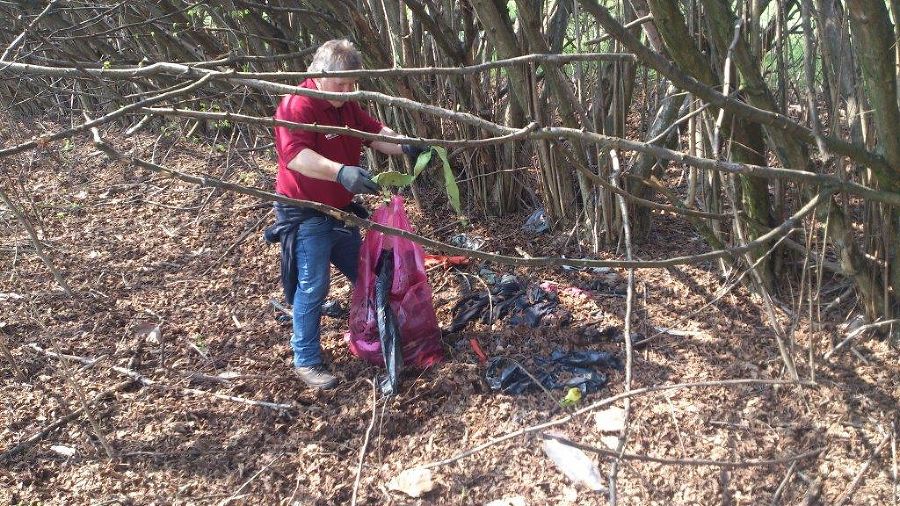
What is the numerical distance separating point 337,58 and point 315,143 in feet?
1.17

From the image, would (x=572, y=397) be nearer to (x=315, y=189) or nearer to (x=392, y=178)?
(x=392, y=178)

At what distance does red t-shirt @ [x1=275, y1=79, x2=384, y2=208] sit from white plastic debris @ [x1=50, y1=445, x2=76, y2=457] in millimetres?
1362

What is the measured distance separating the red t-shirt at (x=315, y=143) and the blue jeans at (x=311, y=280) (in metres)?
0.13

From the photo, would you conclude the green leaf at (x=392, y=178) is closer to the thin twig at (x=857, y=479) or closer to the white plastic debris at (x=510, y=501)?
the white plastic debris at (x=510, y=501)

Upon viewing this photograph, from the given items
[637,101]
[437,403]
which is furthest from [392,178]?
[637,101]

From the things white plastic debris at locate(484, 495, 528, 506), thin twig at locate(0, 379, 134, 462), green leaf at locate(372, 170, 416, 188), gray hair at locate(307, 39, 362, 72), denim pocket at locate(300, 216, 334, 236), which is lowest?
white plastic debris at locate(484, 495, 528, 506)

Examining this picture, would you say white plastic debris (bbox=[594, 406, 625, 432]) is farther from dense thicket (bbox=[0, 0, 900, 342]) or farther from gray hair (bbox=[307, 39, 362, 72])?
gray hair (bbox=[307, 39, 362, 72])

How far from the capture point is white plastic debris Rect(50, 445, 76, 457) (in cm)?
288

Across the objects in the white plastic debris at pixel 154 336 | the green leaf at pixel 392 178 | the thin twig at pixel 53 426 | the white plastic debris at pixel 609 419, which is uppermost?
the green leaf at pixel 392 178

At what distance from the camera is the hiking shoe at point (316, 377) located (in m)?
3.12

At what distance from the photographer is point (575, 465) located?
8.25 ft

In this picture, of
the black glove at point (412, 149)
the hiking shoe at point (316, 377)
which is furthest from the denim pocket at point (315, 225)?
the hiking shoe at point (316, 377)

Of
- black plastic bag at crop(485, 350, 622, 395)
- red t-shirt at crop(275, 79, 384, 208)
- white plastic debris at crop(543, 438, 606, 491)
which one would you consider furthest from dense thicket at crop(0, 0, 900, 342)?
white plastic debris at crop(543, 438, 606, 491)

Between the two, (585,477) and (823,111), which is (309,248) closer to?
(585,477)
